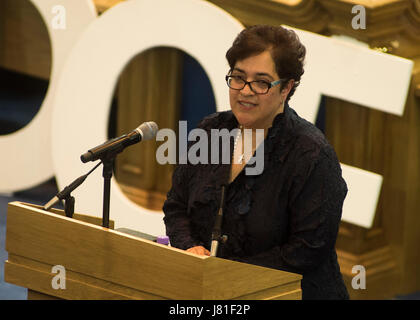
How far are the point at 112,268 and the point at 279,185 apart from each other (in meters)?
0.64

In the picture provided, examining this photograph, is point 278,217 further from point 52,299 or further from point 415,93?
point 415,93

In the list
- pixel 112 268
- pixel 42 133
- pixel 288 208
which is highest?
pixel 42 133

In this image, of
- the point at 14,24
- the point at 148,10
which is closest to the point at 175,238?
the point at 148,10

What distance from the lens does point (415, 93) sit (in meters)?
4.71

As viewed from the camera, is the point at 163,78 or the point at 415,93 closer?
the point at 415,93

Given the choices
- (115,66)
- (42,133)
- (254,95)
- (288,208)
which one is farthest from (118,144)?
(42,133)

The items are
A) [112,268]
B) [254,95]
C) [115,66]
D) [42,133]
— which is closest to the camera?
[112,268]

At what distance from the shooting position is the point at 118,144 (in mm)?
2607

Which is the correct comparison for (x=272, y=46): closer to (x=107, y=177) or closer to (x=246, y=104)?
(x=246, y=104)

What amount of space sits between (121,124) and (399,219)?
6.90ft

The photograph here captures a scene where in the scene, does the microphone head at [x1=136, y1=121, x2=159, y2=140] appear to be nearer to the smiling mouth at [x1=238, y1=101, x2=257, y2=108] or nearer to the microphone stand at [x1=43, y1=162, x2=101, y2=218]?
the microphone stand at [x1=43, y1=162, x2=101, y2=218]

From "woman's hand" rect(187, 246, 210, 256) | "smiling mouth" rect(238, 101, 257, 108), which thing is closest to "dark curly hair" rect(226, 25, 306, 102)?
"smiling mouth" rect(238, 101, 257, 108)

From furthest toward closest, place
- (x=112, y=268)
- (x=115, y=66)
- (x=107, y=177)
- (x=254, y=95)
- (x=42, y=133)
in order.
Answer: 1. (x=42, y=133)
2. (x=115, y=66)
3. (x=254, y=95)
4. (x=107, y=177)
5. (x=112, y=268)

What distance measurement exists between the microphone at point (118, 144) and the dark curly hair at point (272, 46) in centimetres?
40
